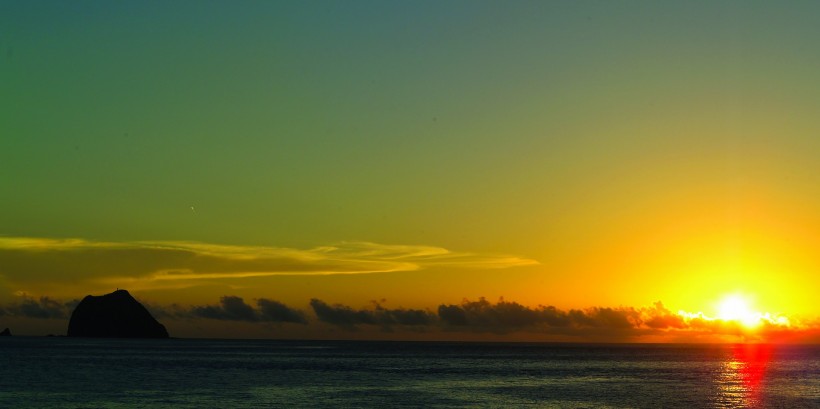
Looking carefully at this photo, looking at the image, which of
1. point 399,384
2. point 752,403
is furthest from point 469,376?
point 752,403

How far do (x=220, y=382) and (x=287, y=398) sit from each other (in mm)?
27970

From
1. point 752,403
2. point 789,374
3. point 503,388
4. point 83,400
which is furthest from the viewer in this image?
point 789,374

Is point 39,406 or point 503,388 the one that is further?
point 503,388

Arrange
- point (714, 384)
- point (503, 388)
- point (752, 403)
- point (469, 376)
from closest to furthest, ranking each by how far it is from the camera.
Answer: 1. point (752, 403)
2. point (503, 388)
3. point (714, 384)
4. point (469, 376)

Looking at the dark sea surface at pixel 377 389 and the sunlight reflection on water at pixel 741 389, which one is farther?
the sunlight reflection on water at pixel 741 389

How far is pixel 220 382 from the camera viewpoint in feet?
389

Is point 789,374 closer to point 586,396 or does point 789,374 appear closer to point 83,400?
point 586,396

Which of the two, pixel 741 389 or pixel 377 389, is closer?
pixel 377 389

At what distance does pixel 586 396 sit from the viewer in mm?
104375

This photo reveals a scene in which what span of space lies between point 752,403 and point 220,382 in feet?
230

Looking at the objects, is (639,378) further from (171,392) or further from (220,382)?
(171,392)

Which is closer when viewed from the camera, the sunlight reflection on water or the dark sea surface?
the dark sea surface

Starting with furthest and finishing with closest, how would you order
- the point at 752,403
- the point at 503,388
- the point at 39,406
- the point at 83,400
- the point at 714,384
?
the point at 714,384 → the point at 503,388 → the point at 752,403 → the point at 83,400 → the point at 39,406

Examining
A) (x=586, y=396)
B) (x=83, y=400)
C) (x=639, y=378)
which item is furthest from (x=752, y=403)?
(x=83, y=400)
